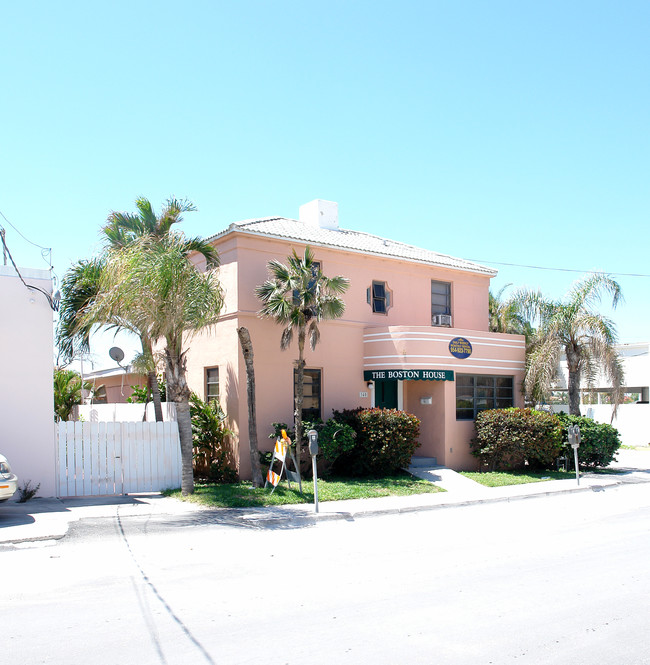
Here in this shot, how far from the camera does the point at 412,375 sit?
18156 mm

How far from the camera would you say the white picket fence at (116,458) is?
13.6 metres

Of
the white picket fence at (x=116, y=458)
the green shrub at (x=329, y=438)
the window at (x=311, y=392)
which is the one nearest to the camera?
the white picket fence at (x=116, y=458)

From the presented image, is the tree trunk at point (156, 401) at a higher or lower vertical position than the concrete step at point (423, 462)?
higher

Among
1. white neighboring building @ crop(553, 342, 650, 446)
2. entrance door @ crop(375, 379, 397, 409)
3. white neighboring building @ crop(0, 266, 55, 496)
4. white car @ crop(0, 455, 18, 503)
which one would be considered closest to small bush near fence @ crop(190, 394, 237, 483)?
white neighboring building @ crop(0, 266, 55, 496)

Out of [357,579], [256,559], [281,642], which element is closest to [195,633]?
[281,642]

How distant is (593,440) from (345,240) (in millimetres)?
9492

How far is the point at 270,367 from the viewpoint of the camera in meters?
17.2

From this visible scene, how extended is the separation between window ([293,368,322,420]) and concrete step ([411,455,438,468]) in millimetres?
3029

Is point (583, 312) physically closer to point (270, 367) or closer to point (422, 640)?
point (270, 367)

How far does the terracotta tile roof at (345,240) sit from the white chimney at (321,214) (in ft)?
1.02

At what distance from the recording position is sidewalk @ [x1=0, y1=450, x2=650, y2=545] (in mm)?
10719

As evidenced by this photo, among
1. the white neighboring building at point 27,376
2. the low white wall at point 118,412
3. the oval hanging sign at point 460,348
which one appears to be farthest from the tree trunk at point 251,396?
the oval hanging sign at point 460,348

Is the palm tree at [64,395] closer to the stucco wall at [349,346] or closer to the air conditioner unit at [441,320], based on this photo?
the stucco wall at [349,346]

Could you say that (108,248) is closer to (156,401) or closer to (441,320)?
(156,401)
